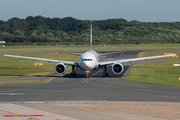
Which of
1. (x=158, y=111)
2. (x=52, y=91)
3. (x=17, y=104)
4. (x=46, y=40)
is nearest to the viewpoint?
(x=158, y=111)

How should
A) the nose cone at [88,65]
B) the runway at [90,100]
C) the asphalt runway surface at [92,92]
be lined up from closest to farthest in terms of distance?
the runway at [90,100]
the asphalt runway surface at [92,92]
the nose cone at [88,65]

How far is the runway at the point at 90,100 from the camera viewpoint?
76.1 ft

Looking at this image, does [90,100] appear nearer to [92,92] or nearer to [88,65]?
[92,92]

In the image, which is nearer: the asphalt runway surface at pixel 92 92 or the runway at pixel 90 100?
the runway at pixel 90 100

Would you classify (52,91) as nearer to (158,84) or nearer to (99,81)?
(99,81)

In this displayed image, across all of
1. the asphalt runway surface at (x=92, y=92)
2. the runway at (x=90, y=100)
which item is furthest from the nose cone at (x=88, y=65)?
the runway at (x=90, y=100)

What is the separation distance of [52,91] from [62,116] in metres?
13.1

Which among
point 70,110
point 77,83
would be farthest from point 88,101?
point 77,83

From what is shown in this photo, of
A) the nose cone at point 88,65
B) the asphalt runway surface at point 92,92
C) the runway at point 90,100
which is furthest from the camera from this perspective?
the nose cone at point 88,65

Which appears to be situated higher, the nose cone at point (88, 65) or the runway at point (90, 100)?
the nose cone at point (88, 65)

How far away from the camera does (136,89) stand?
120ft

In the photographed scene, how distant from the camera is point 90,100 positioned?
1144 inches

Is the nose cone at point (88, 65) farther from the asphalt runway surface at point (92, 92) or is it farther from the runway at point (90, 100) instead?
the runway at point (90, 100)

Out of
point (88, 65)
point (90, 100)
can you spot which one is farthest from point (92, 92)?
point (88, 65)
